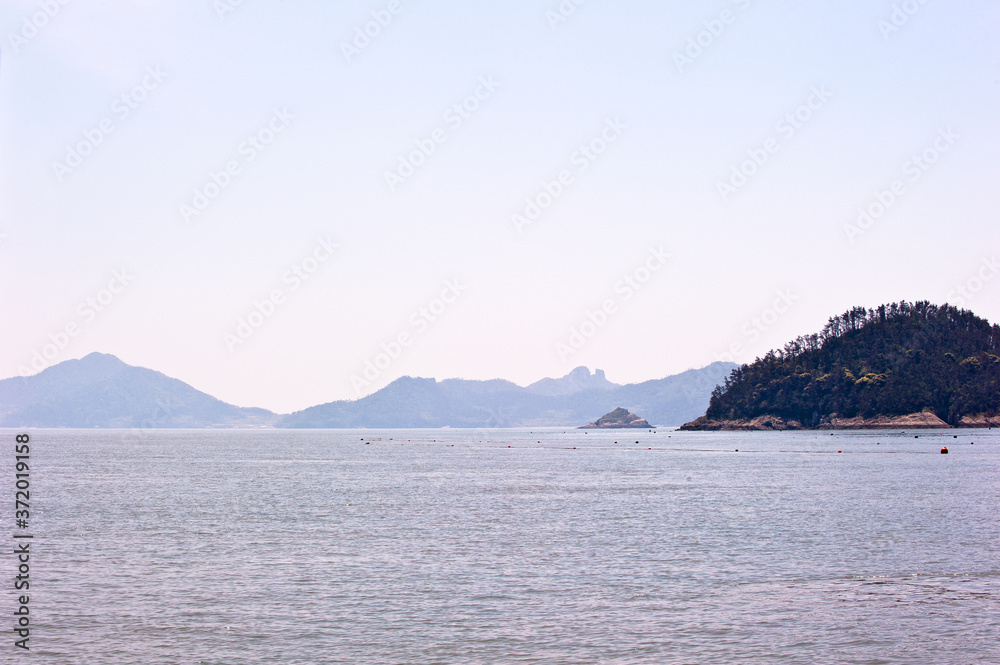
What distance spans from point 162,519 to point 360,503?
18.8 m

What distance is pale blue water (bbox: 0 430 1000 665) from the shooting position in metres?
29.6

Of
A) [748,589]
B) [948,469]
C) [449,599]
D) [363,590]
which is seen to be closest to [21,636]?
[363,590]

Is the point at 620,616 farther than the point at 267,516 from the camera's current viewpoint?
No

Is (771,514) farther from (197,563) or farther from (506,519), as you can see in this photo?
(197,563)

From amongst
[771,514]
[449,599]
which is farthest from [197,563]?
[771,514]

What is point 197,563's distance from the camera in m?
46.3

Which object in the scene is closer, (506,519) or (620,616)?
(620,616)

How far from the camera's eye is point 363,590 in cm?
3869

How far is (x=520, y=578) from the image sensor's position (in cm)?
4094

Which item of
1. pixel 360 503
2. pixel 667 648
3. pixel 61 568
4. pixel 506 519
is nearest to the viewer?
pixel 667 648

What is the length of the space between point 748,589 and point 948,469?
9637 cm

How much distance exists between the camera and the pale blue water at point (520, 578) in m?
29.6

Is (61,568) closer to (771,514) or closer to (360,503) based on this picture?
(360,503)

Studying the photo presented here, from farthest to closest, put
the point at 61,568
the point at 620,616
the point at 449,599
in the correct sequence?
the point at 61,568
the point at 449,599
the point at 620,616
